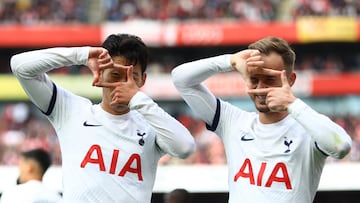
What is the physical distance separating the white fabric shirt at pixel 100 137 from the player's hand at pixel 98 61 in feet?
0.19

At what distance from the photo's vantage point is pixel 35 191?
5.93m

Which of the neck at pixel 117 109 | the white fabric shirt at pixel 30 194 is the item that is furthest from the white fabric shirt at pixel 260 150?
the white fabric shirt at pixel 30 194

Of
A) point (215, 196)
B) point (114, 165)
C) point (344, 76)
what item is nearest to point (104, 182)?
point (114, 165)

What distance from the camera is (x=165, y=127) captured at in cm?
444

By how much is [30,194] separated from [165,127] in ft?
5.90

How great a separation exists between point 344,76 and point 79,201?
23.0 meters

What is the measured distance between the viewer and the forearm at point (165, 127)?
440 centimetres

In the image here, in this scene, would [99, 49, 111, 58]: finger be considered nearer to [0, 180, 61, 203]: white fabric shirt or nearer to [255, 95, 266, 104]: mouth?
[255, 95, 266, 104]: mouth

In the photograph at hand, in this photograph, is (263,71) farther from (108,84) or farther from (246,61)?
(108,84)

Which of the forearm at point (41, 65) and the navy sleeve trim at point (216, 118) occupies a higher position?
the forearm at point (41, 65)

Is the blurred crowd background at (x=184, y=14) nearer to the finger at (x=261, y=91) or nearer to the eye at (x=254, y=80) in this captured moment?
the eye at (x=254, y=80)

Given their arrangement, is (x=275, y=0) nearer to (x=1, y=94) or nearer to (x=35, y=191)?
(x=1, y=94)

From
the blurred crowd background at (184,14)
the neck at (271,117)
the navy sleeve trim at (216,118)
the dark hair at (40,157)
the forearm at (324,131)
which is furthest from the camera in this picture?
the blurred crowd background at (184,14)

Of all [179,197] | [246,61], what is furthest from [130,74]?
[179,197]
